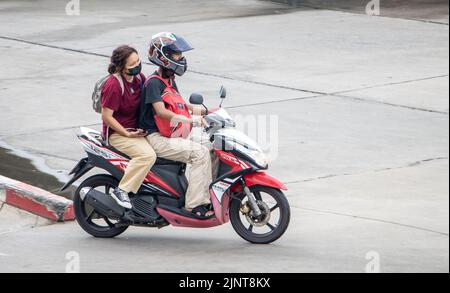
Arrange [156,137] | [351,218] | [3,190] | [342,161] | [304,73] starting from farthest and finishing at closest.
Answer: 1. [304,73]
2. [342,161]
3. [3,190]
4. [351,218]
5. [156,137]

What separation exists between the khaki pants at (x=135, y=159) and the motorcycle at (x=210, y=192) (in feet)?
0.29

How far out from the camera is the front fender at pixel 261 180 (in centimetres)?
874

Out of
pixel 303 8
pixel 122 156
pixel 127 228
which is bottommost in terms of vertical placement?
pixel 127 228

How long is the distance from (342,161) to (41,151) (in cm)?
346

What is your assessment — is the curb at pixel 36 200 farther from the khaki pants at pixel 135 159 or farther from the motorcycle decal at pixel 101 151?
the khaki pants at pixel 135 159

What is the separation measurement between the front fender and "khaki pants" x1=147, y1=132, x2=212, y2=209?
1.17 feet

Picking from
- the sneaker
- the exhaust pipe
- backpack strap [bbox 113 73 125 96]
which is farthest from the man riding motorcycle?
the exhaust pipe

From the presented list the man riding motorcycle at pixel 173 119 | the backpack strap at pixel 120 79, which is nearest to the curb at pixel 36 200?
the man riding motorcycle at pixel 173 119

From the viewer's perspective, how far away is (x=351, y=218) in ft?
32.0

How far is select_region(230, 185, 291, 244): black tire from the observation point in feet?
28.7

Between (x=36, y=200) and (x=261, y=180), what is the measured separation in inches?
96.3

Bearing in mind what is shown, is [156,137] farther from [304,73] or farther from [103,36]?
[103,36]

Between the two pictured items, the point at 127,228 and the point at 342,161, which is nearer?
the point at 127,228

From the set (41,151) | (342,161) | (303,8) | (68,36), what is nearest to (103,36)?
(68,36)
